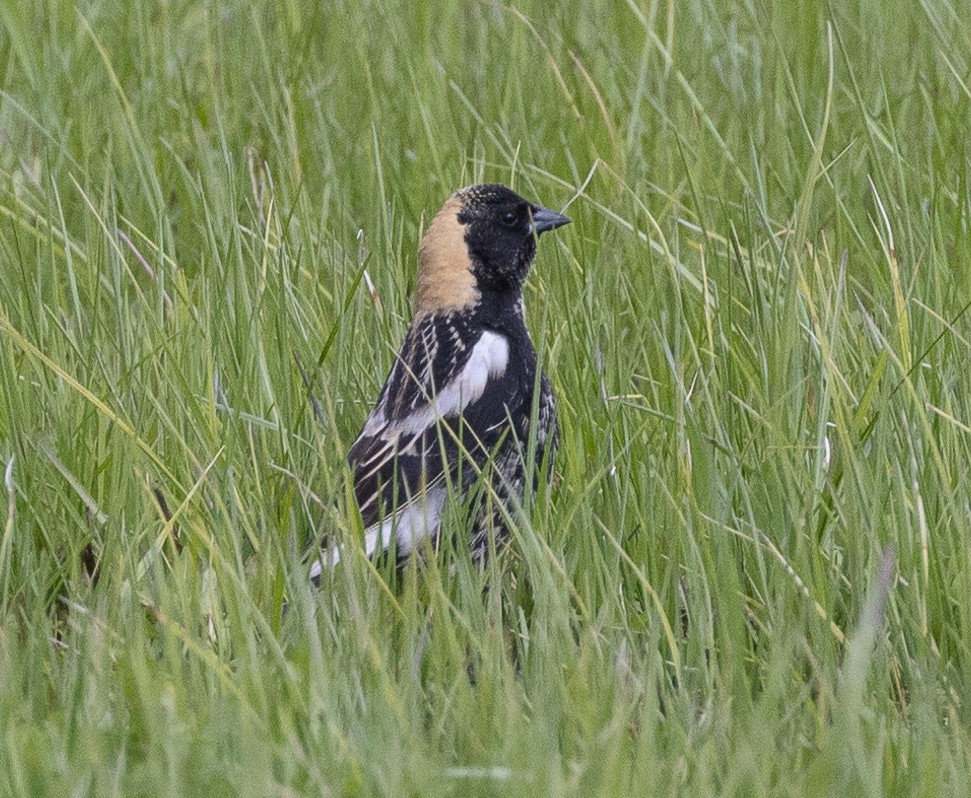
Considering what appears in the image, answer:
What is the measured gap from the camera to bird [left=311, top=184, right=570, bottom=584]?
3264mm

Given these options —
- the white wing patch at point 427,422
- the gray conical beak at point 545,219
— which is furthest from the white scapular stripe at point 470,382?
the gray conical beak at point 545,219

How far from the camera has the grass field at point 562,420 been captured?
2.20 metres

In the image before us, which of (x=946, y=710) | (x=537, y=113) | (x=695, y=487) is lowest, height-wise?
(x=946, y=710)

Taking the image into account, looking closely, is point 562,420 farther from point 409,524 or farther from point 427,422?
point 409,524

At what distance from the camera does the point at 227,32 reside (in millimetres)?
5562

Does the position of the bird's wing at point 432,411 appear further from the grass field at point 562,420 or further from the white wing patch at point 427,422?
the grass field at point 562,420

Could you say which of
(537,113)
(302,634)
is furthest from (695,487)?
(537,113)

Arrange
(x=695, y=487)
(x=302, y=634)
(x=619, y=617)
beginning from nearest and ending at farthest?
(x=302, y=634) < (x=619, y=617) < (x=695, y=487)

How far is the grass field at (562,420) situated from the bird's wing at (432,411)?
0.37 feet

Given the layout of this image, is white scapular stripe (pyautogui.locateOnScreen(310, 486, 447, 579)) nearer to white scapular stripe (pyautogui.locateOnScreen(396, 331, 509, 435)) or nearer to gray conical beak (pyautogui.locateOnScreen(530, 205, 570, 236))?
white scapular stripe (pyautogui.locateOnScreen(396, 331, 509, 435))

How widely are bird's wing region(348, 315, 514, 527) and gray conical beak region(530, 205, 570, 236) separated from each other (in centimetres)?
37

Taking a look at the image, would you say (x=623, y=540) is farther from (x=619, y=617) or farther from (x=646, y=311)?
(x=646, y=311)

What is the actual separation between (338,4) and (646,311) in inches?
83.6

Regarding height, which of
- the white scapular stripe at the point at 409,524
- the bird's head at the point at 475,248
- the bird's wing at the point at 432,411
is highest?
the bird's head at the point at 475,248
